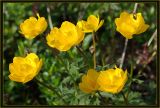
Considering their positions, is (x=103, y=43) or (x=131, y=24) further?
(x=103, y=43)

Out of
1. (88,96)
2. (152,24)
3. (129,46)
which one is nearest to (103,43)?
(129,46)

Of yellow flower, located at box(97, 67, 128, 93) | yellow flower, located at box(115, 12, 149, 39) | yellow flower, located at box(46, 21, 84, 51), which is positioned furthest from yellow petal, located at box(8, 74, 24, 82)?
yellow flower, located at box(115, 12, 149, 39)

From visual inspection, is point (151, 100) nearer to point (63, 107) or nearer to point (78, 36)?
point (63, 107)

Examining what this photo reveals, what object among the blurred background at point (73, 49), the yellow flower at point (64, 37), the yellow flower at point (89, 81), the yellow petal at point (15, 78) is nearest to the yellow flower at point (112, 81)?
the yellow flower at point (89, 81)

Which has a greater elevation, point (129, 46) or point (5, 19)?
point (5, 19)

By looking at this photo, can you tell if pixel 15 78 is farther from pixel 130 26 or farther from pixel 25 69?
pixel 130 26

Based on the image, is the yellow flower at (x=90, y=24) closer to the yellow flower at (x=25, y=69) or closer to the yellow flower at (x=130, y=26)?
the yellow flower at (x=130, y=26)

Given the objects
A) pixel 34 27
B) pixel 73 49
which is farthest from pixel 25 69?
pixel 73 49
